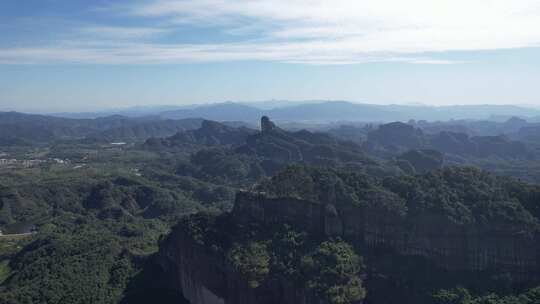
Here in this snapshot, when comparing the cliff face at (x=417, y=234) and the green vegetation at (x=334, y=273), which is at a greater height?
the cliff face at (x=417, y=234)

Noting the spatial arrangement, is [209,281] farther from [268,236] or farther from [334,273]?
[334,273]

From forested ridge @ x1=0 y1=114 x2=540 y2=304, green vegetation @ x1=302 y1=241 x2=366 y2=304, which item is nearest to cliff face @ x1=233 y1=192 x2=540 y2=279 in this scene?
forested ridge @ x1=0 y1=114 x2=540 y2=304

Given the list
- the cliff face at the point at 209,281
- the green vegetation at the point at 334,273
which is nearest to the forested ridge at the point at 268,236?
the green vegetation at the point at 334,273

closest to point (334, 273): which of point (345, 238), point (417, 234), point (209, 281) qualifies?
point (345, 238)

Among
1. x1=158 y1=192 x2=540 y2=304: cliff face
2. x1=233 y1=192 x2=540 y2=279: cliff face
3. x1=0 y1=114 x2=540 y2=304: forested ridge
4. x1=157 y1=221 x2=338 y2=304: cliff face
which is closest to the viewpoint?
x1=233 y1=192 x2=540 y2=279: cliff face

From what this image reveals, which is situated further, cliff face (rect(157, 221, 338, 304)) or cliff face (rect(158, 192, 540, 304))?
cliff face (rect(157, 221, 338, 304))

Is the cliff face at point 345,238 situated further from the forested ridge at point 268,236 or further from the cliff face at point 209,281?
the forested ridge at point 268,236

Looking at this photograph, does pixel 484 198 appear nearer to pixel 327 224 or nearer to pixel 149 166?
pixel 327 224

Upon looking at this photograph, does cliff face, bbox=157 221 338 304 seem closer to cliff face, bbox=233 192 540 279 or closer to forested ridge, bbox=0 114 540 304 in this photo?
forested ridge, bbox=0 114 540 304
